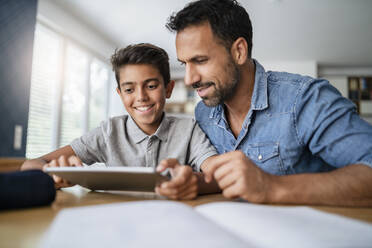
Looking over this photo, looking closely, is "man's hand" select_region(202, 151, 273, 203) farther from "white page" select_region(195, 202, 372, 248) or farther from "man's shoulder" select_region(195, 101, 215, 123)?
"man's shoulder" select_region(195, 101, 215, 123)

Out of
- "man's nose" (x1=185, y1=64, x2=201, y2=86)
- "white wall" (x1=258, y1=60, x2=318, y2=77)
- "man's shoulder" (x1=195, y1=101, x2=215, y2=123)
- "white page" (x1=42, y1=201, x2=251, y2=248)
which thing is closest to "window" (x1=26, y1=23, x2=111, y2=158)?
"man's shoulder" (x1=195, y1=101, x2=215, y2=123)

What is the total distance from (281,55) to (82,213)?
20.8ft

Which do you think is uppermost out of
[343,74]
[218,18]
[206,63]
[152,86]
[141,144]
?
[343,74]

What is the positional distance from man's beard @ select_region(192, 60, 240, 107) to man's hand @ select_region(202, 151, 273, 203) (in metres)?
0.59

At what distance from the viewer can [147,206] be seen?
46cm

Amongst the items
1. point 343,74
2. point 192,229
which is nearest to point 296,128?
point 192,229

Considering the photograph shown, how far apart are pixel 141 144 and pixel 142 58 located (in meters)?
0.40

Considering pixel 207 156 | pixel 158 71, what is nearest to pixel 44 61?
pixel 158 71

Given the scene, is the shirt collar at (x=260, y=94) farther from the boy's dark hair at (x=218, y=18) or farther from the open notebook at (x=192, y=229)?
the open notebook at (x=192, y=229)

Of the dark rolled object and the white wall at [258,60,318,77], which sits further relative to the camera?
the white wall at [258,60,318,77]

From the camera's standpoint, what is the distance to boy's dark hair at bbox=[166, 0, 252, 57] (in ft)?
4.09

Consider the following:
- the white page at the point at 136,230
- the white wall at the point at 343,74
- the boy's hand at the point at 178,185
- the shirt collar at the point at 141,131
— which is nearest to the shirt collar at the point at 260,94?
the shirt collar at the point at 141,131

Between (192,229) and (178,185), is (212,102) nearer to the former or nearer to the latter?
(178,185)

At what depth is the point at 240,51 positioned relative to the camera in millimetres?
1312
